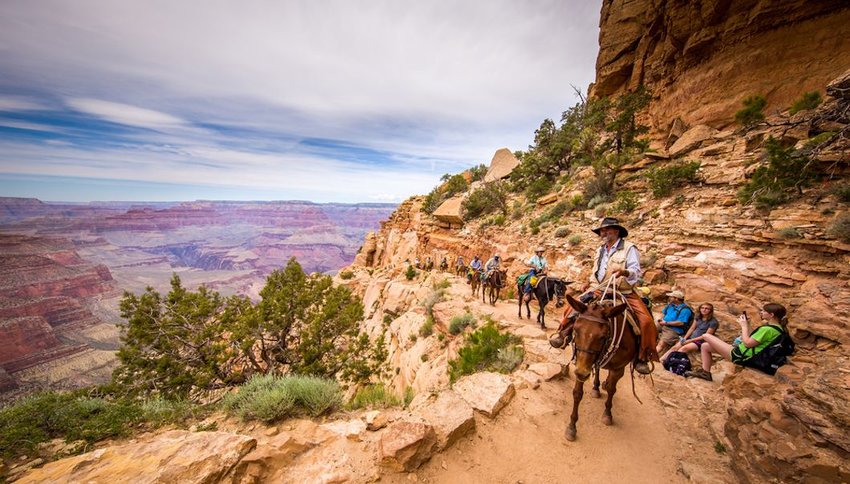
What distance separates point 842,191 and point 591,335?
28.1 ft

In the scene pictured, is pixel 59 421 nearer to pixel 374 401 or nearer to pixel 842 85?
pixel 374 401

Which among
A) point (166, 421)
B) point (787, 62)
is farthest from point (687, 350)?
point (787, 62)

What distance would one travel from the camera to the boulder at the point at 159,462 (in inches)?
111

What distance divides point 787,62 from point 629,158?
7257 mm

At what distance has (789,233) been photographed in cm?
691

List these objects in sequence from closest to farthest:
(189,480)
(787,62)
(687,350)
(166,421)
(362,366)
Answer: (189,480), (166,421), (687,350), (362,366), (787,62)

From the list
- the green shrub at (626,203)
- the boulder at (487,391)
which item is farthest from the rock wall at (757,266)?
the boulder at (487,391)

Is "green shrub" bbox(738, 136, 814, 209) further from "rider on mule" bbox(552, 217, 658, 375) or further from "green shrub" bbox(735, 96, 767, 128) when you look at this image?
"rider on mule" bbox(552, 217, 658, 375)

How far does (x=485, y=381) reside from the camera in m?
5.43

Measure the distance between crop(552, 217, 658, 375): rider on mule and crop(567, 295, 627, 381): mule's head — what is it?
54 cm

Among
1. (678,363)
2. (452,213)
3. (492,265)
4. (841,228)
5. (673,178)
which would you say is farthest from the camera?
(452,213)

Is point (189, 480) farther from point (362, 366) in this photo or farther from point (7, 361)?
point (7, 361)

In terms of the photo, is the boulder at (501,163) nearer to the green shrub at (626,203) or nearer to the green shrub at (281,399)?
the green shrub at (626,203)

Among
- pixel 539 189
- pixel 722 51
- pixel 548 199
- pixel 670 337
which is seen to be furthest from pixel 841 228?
pixel 722 51
